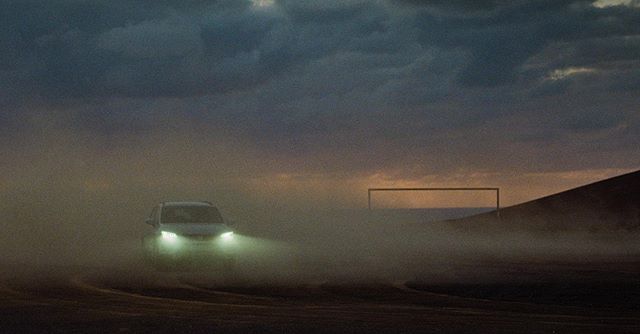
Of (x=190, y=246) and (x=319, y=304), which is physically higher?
(x=190, y=246)

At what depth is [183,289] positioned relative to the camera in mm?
20594

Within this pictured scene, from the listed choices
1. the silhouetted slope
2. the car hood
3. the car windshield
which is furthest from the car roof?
the silhouetted slope

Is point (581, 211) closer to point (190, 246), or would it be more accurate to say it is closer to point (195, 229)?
point (195, 229)

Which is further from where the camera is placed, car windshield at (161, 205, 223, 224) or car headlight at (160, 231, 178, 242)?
car windshield at (161, 205, 223, 224)

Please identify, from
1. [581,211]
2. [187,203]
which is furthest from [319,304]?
[581,211]

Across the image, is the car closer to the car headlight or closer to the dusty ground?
the car headlight

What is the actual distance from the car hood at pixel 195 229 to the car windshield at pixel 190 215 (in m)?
0.57

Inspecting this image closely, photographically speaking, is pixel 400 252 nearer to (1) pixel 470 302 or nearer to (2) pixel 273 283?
(2) pixel 273 283

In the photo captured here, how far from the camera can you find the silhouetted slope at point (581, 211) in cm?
5381

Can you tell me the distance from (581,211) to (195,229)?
34800 mm

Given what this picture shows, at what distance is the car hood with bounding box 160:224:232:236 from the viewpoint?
2661 cm

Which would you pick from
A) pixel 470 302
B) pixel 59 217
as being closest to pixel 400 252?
pixel 470 302

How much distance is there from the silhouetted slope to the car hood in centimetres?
3071

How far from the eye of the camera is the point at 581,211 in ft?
185
